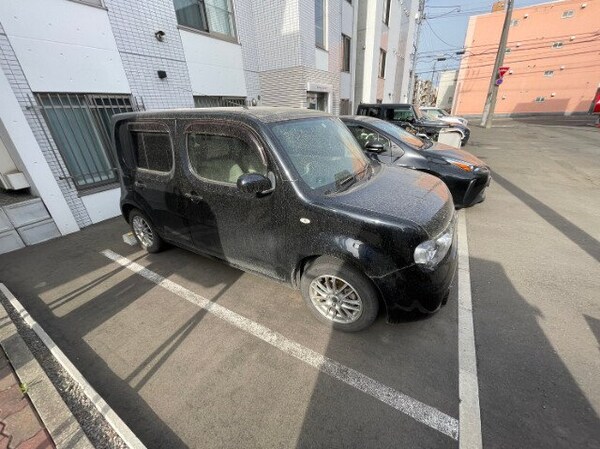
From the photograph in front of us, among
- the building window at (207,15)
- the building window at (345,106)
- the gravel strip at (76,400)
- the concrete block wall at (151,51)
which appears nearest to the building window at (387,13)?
the building window at (345,106)

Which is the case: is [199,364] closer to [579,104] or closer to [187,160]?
[187,160]

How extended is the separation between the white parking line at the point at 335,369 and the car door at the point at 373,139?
318 centimetres

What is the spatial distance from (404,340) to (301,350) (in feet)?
2.99

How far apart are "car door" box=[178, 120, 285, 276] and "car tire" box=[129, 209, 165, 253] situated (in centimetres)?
113

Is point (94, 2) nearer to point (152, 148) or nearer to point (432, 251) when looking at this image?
point (152, 148)

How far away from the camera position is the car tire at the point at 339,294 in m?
2.18

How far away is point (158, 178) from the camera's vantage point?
3059 millimetres

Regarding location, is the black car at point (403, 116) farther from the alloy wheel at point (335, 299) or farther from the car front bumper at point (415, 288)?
the alloy wheel at point (335, 299)

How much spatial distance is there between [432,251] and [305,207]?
1038mm

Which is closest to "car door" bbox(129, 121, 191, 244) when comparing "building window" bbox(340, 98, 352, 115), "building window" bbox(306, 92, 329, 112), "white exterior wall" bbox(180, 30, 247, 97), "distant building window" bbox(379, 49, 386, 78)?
"white exterior wall" bbox(180, 30, 247, 97)

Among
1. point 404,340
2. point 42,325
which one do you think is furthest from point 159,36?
point 404,340

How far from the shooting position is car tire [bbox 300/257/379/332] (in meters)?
2.18

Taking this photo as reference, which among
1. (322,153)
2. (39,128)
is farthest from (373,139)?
(39,128)

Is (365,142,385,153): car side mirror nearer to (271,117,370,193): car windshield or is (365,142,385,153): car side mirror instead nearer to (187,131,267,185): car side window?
(271,117,370,193): car windshield
